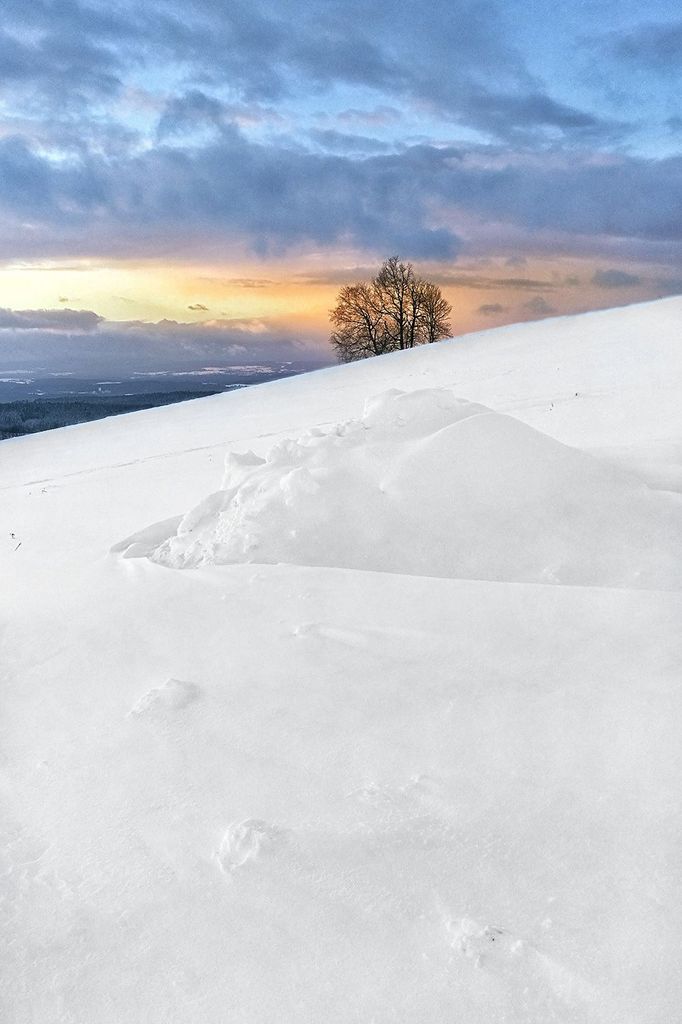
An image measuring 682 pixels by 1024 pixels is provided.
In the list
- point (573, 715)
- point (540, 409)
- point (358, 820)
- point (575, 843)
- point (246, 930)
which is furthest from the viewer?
point (540, 409)

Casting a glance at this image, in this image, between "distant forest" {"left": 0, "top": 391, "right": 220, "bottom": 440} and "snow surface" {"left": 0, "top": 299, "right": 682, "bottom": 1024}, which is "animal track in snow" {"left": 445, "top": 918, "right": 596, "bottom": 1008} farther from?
"distant forest" {"left": 0, "top": 391, "right": 220, "bottom": 440}

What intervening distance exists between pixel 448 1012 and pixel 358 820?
0.61 m

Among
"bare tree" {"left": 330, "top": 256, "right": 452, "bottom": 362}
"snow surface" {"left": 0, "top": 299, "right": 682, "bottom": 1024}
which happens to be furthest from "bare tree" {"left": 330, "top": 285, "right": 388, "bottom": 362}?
"snow surface" {"left": 0, "top": 299, "right": 682, "bottom": 1024}

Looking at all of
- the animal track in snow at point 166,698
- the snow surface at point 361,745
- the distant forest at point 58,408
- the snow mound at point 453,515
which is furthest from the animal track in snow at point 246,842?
the distant forest at point 58,408

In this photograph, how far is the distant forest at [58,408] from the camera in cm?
2439

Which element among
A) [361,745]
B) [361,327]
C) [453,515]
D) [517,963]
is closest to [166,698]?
[361,745]

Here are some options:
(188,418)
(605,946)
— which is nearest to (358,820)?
(605,946)

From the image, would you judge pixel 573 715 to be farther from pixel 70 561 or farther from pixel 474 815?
pixel 70 561

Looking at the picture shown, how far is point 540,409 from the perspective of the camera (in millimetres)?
11055

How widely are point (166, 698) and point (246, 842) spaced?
0.90m

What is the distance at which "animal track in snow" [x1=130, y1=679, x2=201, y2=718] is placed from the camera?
9.41ft

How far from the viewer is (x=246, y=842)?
2.13 metres

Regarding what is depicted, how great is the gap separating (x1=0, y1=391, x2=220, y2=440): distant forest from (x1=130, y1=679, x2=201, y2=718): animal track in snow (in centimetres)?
1916

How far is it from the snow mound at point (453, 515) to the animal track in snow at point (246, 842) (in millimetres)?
1983
